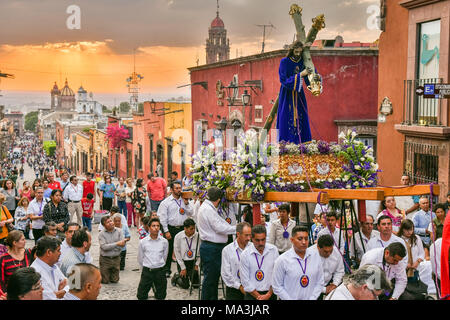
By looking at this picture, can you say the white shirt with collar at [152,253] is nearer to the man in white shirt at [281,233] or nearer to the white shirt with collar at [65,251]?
the white shirt with collar at [65,251]

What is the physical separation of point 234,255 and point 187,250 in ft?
7.58

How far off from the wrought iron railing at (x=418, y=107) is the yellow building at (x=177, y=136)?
1475 centimetres

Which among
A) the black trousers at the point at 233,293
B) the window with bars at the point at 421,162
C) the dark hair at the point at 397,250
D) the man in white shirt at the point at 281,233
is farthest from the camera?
the window with bars at the point at 421,162

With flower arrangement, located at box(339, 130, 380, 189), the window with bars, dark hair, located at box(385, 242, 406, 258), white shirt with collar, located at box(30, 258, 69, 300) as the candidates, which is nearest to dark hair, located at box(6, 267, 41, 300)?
white shirt with collar, located at box(30, 258, 69, 300)

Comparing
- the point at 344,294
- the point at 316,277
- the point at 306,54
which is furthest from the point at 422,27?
the point at 344,294

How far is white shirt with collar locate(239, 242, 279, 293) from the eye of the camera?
21.8 feet

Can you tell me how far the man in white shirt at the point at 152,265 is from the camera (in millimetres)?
8469

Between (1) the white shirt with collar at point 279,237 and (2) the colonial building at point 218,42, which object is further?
(2) the colonial building at point 218,42

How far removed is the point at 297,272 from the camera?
20.5 ft

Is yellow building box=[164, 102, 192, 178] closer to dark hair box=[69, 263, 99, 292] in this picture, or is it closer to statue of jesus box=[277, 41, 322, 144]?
statue of jesus box=[277, 41, 322, 144]

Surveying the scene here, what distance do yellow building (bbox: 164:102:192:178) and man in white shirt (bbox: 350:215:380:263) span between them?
19.0m

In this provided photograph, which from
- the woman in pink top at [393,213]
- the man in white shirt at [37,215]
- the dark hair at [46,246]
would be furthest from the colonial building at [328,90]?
the dark hair at [46,246]
